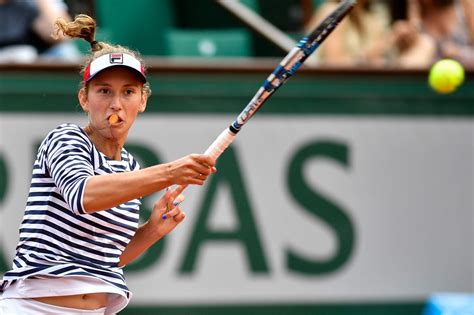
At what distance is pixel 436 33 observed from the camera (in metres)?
7.46

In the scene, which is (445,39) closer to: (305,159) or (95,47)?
(305,159)

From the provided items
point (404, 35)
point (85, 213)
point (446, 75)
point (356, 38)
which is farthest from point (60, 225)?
point (356, 38)

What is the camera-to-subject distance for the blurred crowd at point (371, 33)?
23.6 feet

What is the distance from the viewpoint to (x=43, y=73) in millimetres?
6688

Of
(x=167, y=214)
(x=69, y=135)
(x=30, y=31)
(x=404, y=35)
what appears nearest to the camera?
(x=69, y=135)

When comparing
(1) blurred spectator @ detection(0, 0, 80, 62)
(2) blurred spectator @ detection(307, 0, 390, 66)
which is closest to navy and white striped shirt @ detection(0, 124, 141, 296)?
(1) blurred spectator @ detection(0, 0, 80, 62)

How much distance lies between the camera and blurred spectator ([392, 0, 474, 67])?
24.2 ft

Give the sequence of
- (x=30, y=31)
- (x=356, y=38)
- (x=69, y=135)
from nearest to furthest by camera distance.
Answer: (x=69, y=135)
(x=30, y=31)
(x=356, y=38)

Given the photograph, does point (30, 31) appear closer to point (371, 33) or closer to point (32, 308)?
point (371, 33)

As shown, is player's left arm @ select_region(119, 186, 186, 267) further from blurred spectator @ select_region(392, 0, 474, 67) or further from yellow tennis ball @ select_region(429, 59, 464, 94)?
blurred spectator @ select_region(392, 0, 474, 67)

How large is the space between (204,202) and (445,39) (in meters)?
1.98

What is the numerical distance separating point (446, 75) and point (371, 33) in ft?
4.11

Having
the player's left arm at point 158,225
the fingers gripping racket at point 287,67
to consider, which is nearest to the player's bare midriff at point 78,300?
the player's left arm at point 158,225

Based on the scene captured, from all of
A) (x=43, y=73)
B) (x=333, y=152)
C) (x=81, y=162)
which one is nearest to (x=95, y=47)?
(x=81, y=162)
